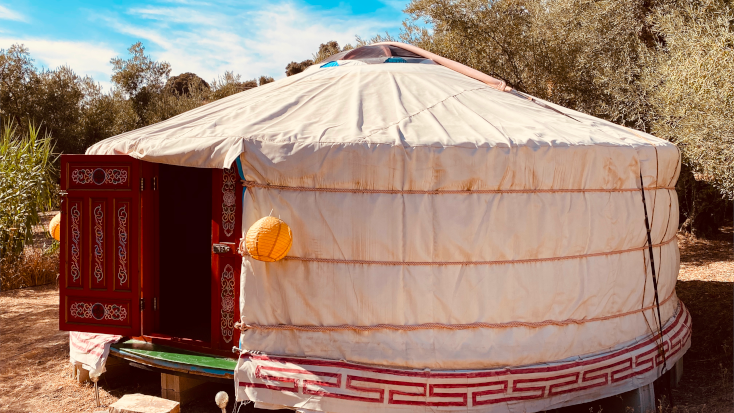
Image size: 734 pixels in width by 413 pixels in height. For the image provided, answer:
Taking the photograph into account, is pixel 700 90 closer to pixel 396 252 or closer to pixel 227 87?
pixel 396 252

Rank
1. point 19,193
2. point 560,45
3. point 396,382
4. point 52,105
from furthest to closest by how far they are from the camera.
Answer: point 52,105 → point 560,45 → point 19,193 → point 396,382

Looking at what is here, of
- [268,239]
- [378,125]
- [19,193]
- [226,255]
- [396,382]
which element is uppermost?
[378,125]

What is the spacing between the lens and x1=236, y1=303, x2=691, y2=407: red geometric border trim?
3000 millimetres

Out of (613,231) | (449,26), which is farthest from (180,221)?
(449,26)

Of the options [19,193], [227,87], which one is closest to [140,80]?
[227,87]

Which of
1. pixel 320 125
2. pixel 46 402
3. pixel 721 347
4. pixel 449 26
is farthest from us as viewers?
pixel 449 26

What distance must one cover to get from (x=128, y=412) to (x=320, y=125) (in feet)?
6.04

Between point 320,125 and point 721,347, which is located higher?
point 320,125

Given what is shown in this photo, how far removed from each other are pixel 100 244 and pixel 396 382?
2060 millimetres

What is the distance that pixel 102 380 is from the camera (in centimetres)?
396

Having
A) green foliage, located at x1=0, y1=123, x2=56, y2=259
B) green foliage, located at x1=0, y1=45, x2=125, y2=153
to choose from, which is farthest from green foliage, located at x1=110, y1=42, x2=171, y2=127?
green foliage, located at x1=0, y1=123, x2=56, y2=259

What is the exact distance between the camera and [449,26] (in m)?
8.39

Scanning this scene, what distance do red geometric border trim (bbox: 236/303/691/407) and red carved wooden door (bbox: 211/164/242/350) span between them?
0.31 metres

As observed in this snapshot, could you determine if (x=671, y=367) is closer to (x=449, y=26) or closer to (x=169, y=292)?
(x=169, y=292)
